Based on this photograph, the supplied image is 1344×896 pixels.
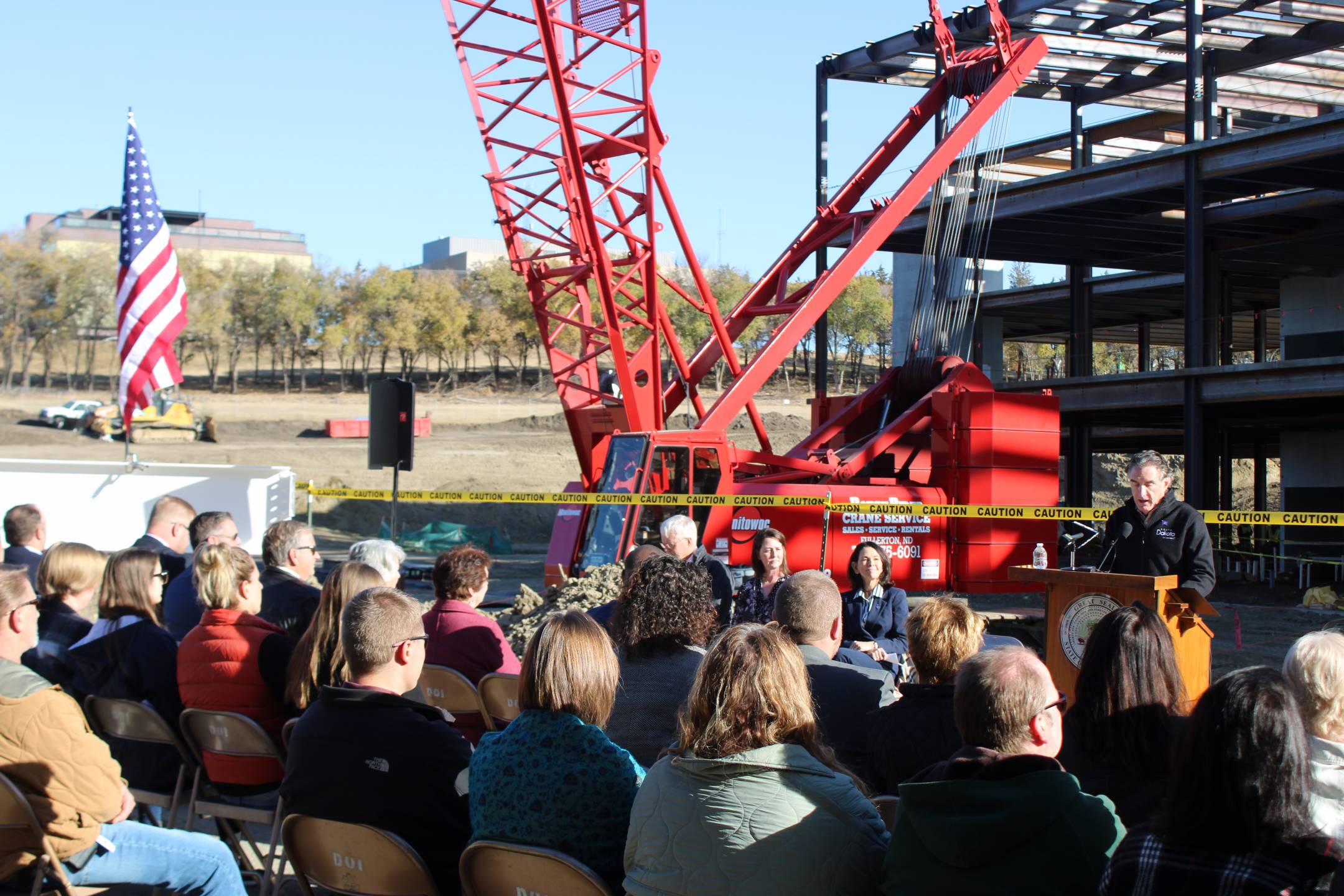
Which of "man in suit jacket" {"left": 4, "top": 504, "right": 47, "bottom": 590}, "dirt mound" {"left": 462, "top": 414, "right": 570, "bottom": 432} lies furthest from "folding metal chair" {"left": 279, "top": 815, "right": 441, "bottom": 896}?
"dirt mound" {"left": 462, "top": 414, "right": 570, "bottom": 432}

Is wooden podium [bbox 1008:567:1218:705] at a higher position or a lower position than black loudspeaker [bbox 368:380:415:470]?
lower

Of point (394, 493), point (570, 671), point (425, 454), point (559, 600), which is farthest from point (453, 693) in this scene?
point (425, 454)

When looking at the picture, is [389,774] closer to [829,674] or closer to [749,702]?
[749,702]

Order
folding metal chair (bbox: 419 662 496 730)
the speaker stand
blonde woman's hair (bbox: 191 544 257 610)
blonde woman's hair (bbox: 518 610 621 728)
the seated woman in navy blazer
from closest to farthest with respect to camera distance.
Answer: blonde woman's hair (bbox: 518 610 621 728), blonde woman's hair (bbox: 191 544 257 610), folding metal chair (bbox: 419 662 496 730), the seated woman in navy blazer, the speaker stand

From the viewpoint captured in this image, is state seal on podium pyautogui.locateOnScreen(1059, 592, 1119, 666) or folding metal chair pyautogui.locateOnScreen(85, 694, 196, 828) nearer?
folding metal chair pyautogui.locateOnScreen(85, 694, 196, 828)

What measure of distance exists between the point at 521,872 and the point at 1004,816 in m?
1.34

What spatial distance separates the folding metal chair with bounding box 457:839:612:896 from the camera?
320cm

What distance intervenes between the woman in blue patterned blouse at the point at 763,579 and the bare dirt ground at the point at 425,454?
9.30m

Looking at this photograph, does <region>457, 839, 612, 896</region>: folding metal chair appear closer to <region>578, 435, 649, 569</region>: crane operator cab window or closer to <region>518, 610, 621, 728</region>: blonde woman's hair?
<region>518, 610, 621, 728</region>: blonde woman's hair

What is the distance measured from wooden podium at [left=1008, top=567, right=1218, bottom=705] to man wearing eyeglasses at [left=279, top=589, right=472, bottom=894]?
3.69m

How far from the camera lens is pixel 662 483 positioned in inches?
534

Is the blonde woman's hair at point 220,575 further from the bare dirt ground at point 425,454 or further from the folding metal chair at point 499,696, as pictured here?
the bare dirt ground at point 425,454

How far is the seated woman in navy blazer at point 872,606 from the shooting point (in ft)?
23.5

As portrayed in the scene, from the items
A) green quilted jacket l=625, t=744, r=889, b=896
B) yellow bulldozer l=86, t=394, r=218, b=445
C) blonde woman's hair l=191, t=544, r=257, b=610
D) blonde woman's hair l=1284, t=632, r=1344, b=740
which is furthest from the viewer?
yellow bulldozer l=86, t=394, r=218, b=445
